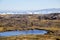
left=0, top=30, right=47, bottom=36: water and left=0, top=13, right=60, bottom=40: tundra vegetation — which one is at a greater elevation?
left=0, top=13, right=60, bottom=40: tundra vegetation

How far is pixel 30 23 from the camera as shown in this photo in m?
3.69

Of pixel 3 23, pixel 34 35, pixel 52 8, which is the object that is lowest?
pixel 34 35

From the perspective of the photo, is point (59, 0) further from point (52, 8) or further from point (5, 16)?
point (5, 16)

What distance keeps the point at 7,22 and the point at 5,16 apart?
→ 161 millimetres

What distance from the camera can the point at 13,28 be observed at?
3689 millimetres

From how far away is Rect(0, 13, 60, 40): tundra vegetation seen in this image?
362 cm

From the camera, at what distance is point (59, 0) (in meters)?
3.76

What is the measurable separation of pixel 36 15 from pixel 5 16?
71cm

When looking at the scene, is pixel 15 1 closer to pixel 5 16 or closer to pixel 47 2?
pixel 5 16

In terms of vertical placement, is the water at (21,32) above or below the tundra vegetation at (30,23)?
below

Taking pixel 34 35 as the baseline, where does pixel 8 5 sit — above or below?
above

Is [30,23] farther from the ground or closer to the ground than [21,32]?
farther from the ground

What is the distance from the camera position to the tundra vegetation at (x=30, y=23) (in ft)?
11.9

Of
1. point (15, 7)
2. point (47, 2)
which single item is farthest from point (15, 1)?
point (47, 2)
